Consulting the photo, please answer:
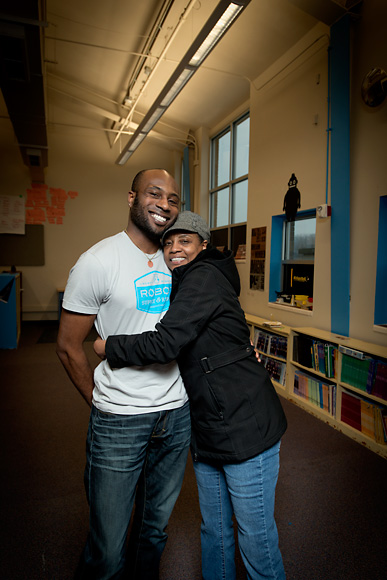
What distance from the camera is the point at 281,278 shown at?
464 cm

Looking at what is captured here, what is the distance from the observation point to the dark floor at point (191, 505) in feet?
5.54

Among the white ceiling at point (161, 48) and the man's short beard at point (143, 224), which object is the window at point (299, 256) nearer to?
the white ceiling at point (161, 48)

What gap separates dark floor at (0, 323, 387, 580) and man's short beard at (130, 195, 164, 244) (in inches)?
62.0

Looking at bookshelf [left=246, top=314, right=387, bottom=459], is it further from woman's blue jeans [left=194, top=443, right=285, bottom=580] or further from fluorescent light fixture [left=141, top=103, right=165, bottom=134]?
fluorescent light fixture [left=141, top=103, right=165, bottom=134]

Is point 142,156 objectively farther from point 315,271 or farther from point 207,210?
point 315,271

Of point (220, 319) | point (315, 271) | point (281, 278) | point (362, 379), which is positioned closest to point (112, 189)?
point (281, 278)

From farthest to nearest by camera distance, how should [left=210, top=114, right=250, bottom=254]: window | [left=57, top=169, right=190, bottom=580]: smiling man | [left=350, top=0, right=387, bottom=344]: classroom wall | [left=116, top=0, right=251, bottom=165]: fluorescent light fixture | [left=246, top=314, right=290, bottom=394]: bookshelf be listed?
[left=210, top=114, right=250, bottom=254]: window < [left=246, top=314, right=290, bottom=394]: bookshelf < [left=350, top=0, right=387, bottom=344]: classroom wall < [left=116, top=0, right=251, bottom=165]: fluorescent light fixture < [left=57, top=169, right=190, bottom=580]: smiling man

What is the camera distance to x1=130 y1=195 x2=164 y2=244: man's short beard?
1291 millimetres

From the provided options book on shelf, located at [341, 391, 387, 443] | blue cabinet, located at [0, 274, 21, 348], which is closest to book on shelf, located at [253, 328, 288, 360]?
book on shelf, located at [341, 391, 387, 443]

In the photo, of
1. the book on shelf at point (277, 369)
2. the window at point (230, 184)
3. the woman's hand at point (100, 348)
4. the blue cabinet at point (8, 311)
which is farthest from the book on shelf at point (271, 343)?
the blue cabinet at point (8, 311)

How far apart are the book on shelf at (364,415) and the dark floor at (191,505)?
0.15 metres

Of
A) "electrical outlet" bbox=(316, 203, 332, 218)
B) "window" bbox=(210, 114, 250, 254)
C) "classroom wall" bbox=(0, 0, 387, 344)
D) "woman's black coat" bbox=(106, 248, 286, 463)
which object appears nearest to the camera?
"woman's black coat" bbox=(106, 248, 286, 463)

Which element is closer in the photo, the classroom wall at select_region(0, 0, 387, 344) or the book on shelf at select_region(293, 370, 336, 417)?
the classroom wall at select_region(0, 0, 387, 344)

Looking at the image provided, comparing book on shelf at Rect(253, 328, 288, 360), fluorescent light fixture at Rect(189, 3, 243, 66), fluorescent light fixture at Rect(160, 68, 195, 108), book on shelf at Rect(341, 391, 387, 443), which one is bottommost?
book on shelf at Rect(341, 391, 387, 443)
